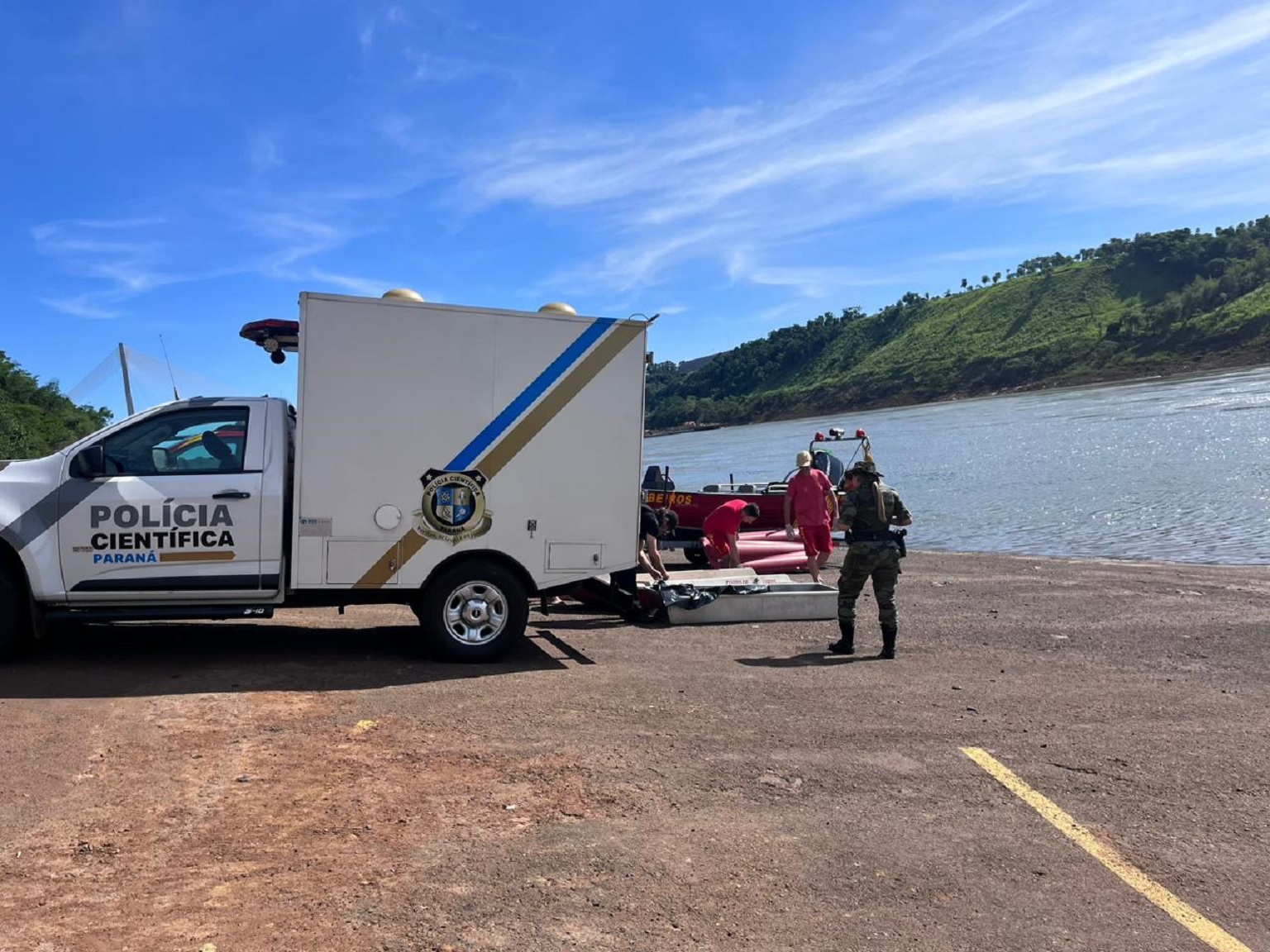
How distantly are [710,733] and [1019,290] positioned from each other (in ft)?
452

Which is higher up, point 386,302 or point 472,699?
point 386,302

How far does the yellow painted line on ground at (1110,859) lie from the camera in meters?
3.46

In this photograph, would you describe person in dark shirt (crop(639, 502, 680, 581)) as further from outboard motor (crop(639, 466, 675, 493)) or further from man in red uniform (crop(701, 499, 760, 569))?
outboard motor (crop(639, 466, 675, 493))

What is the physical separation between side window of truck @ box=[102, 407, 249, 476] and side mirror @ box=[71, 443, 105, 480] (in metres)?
0.06

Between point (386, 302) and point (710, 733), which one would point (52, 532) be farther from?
point (710, 733)

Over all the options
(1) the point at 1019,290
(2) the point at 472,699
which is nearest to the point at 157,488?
(2) the point at 472,699

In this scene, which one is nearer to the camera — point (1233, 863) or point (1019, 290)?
point (1233, 863)

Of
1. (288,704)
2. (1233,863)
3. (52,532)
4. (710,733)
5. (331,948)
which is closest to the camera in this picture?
(331,948)

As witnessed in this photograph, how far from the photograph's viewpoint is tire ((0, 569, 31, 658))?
21.9 ft

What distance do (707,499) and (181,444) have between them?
9.41m

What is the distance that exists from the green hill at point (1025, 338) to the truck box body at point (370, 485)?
2963 inches

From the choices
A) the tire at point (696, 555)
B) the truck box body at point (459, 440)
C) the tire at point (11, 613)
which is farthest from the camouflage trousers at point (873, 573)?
the tire at point (696, 555)

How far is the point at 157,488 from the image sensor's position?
6.88 m

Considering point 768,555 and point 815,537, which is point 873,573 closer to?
point 815,537
